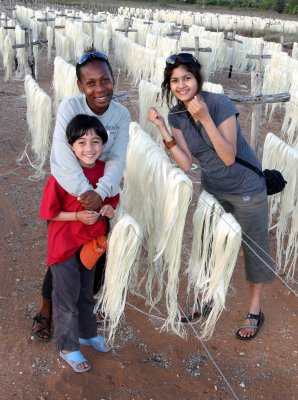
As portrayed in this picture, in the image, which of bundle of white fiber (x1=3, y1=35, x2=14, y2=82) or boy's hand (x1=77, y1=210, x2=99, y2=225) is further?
bundle of white fiber (x1=3, y1=35, x2=14, y2=82)

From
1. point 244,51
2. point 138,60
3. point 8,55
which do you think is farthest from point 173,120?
point 244,51

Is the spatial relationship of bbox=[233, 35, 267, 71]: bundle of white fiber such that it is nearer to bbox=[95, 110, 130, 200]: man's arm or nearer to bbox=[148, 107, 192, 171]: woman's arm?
bbox=[148, 107, 192, 171]: woman's arm

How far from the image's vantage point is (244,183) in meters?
2.56

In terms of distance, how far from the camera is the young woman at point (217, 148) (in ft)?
7.70

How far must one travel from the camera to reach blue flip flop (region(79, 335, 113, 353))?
2.84 m

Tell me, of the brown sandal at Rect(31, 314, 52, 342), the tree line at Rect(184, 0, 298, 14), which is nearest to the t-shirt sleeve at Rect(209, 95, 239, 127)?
the brown sandal at Rect(31, 314, 52, 342)

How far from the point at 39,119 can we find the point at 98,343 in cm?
327

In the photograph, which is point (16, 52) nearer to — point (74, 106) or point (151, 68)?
point (151, 68)

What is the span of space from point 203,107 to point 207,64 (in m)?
11.7

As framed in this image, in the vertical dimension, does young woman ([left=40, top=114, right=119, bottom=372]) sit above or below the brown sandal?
above

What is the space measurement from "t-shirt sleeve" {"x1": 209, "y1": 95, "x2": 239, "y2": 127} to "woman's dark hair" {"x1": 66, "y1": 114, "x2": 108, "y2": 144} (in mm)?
586

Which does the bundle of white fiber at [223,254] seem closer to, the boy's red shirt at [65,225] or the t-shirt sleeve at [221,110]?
the t-shirt sleeve at [221,110]

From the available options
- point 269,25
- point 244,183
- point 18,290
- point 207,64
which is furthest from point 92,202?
point 269,25

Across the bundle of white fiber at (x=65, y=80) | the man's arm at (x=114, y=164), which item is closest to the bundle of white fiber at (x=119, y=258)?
the man's arm at (x=114, y=164)
